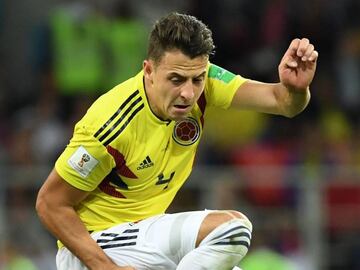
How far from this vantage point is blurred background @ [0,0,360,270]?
995cm

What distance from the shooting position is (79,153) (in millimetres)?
5531

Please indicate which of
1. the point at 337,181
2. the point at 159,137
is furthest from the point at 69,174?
the point at 337,181

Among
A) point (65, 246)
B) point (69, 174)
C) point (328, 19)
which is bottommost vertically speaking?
point (65, 246)

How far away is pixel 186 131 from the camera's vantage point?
580 centimetres

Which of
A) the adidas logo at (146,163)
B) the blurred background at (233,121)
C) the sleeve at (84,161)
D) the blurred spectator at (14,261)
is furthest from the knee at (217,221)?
the blurred spectator at (14,261)

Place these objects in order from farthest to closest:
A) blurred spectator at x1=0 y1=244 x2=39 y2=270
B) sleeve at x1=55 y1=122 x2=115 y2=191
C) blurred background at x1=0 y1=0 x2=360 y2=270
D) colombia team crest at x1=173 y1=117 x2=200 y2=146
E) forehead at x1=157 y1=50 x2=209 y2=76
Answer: blurred background at x1=0 y1=0 x2=360 y2=270 → blurred spectator at x1=0 y1=244 x2=39 y2=270 → colombia team crest at x1=173 y1=117 x2=200 y2=146 → sleeve at x1=55 y1=122 x2=115 y2=191 → forehead at x1=157 y1=50 x2=209 y2=76

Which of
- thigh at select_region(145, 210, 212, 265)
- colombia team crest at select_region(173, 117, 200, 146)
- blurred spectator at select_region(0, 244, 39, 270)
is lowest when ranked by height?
blurred spectator at select_region(0, 244, 39, 270)

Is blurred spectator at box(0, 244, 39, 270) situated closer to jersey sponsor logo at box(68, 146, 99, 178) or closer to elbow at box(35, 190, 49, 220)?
elbow at box(35, 190, 49, 220)

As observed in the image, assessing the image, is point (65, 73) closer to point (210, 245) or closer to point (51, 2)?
point (51, 2)

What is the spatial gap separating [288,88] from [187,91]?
0.56 m

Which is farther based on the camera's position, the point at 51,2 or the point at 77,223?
the point at 51,2

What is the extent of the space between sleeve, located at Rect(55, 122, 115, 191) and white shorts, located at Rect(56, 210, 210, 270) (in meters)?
0.30

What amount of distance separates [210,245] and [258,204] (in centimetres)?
467

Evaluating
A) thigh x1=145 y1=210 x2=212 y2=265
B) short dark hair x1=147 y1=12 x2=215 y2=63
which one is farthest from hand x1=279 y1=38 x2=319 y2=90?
thigh x1=145 y1=210 x2=212 y2=265
